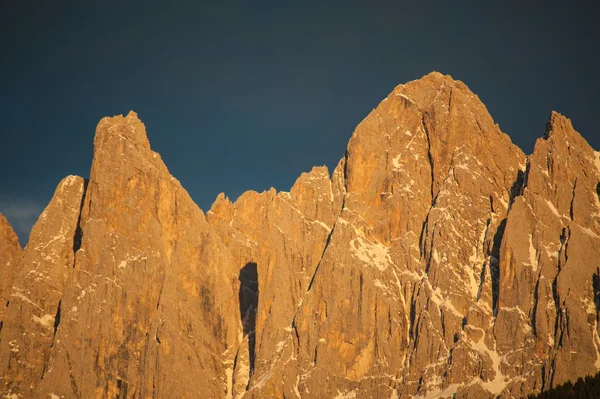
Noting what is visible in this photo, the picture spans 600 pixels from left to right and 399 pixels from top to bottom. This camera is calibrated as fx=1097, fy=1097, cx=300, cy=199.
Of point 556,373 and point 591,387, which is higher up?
point 556,373

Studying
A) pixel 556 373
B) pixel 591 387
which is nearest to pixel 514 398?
pixel 556 373

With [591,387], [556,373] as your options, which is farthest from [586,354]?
[591,387]

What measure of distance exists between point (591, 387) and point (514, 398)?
71.9m

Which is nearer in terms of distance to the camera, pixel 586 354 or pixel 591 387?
pixel 591 387

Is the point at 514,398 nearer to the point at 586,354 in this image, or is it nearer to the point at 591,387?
the point at 586,354

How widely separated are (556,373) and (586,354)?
6.95 m

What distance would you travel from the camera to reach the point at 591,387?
129 meters

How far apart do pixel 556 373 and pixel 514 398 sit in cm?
886

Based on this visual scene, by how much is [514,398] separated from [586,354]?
15.4m

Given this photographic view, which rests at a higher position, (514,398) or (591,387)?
(514,398)

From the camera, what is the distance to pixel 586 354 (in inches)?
7864

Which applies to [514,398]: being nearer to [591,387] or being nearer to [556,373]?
[556,373]

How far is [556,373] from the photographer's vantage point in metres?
198

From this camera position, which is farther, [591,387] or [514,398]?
[514,398]
